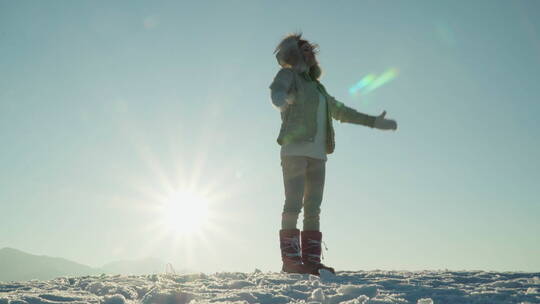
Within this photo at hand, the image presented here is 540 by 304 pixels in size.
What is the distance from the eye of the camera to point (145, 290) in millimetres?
3439

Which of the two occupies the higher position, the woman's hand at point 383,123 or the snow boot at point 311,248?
the woman's hand at point 383,123

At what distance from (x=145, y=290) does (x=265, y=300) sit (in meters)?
1.11

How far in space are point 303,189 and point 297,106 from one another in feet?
3.72

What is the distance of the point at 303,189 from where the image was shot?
5633mm

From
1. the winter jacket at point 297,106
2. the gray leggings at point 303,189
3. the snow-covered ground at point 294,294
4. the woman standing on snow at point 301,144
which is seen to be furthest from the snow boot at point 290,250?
the snow-covered ground at point 294,294

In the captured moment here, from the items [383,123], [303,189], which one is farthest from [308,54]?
[303,189]

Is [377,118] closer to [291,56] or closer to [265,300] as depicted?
[291,56]

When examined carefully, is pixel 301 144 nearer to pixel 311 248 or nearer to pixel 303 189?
pixel 303 189

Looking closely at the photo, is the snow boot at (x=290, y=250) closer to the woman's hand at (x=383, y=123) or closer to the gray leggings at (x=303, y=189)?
the gray leggings at (x=303, y=189)

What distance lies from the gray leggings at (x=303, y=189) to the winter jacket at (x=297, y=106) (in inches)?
11.9

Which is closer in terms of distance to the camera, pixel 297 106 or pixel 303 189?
pixel 303 189

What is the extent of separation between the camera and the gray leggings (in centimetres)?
557

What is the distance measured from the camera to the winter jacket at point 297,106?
5.59m

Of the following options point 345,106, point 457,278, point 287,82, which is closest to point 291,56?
point 287,82
